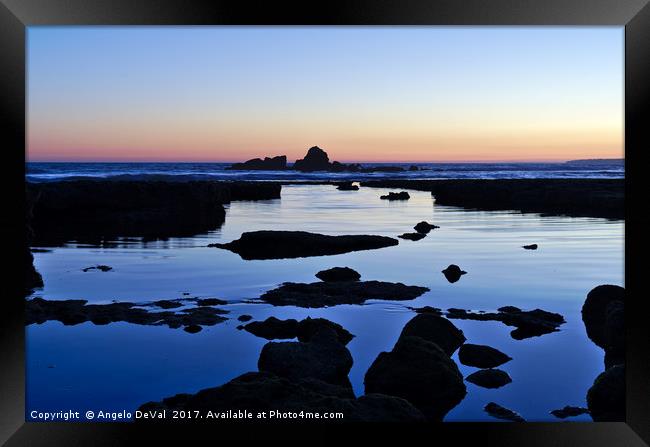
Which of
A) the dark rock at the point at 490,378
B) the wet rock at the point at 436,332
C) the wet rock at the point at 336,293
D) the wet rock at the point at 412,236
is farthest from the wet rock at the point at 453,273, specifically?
the dark rock at the point at 490,378

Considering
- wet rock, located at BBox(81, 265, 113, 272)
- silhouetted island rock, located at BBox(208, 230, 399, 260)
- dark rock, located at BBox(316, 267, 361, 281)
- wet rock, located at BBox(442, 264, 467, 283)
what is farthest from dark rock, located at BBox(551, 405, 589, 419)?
wet rock, located at BBox(81, 265, 113, 272)

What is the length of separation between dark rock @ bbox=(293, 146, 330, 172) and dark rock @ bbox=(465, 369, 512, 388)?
3079 inches

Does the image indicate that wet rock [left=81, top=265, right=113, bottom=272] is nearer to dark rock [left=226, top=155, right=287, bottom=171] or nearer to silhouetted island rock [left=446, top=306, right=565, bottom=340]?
silhouetted island rock [left=446, top=306, right=565, bottom=340]

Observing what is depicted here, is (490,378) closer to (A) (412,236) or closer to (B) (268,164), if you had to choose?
(A) (412,236)

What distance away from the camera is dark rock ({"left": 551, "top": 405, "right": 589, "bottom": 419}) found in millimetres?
6664

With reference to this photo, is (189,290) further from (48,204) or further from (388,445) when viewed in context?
(48,204)

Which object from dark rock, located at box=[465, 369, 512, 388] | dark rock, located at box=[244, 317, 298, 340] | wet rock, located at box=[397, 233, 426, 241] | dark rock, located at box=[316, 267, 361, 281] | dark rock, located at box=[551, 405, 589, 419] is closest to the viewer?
dark rock, located at box=[551, 405, 589, 419]

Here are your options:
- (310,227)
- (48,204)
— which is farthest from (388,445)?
(48,204)

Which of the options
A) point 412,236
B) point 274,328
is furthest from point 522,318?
point 412,236

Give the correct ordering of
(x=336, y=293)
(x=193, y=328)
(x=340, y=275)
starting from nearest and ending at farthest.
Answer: (x=193, y=328)
(x=336, y=293)
(x=340, y=275)

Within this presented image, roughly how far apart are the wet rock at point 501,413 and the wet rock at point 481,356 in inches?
46.6

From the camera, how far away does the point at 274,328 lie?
8859mm

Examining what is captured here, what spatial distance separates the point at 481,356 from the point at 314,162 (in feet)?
261
